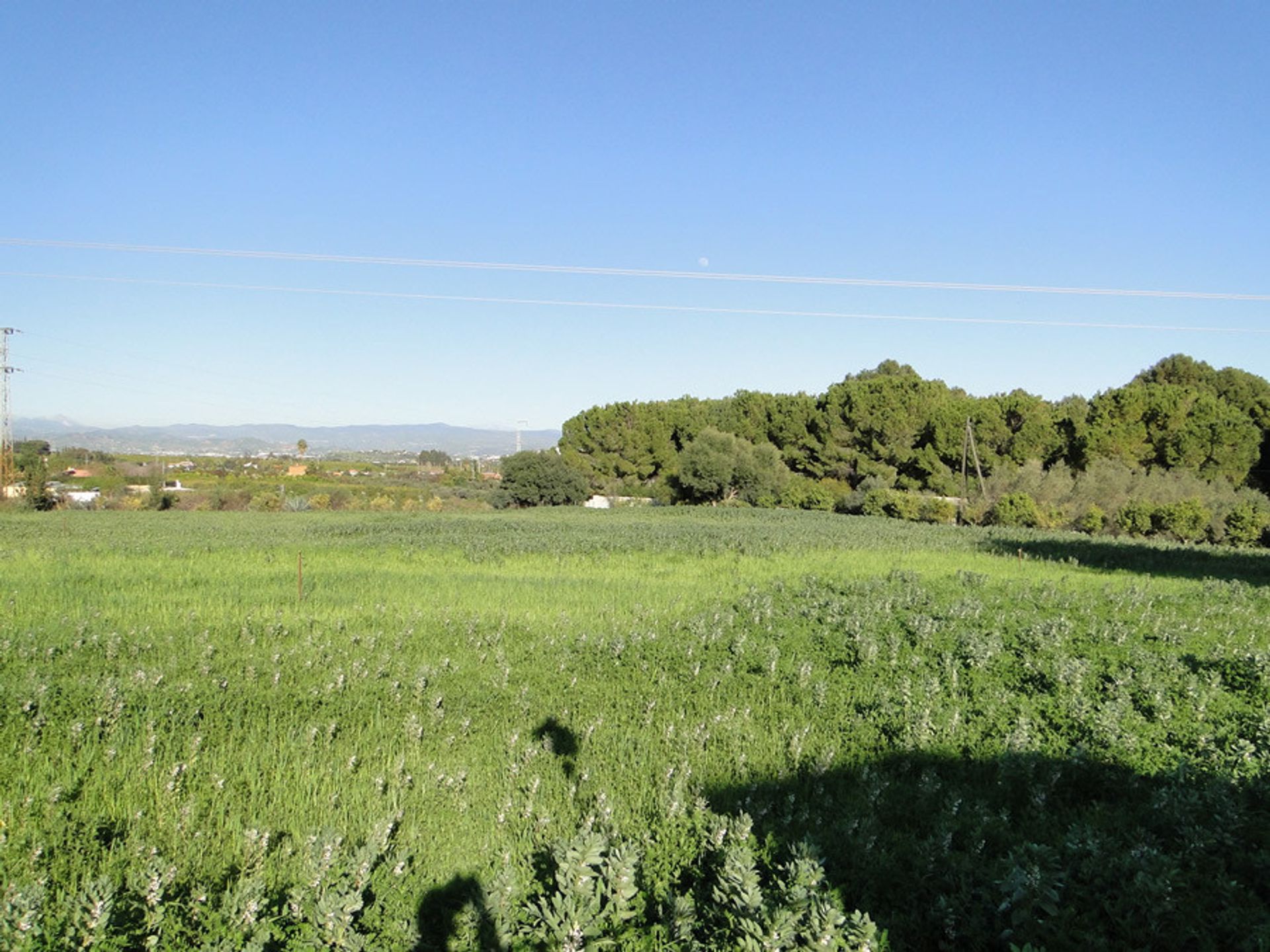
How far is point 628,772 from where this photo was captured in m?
5.68

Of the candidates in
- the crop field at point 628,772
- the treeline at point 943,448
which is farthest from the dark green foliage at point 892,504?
the crop field at point 628,772

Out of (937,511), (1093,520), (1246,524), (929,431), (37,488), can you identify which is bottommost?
(37,488)

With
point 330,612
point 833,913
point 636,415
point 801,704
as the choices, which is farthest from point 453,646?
point 636,415

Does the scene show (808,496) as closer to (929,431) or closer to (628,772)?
(929,431)

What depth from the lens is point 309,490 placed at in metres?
61.4

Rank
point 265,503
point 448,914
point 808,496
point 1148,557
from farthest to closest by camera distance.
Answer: point 265,503
point 808,496
point 1148,557
point 448,914

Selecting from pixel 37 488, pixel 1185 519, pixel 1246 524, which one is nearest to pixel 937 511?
pixel 1185 519

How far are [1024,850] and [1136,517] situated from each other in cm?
3845

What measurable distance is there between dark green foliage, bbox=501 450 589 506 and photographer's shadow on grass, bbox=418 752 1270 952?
161ft

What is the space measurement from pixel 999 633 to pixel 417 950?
8.72m

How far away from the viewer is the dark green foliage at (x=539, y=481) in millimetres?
54281

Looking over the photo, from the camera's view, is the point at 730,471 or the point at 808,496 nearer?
the point at 808,496

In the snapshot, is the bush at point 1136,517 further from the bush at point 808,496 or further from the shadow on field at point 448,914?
the shadow on field at point 448,914

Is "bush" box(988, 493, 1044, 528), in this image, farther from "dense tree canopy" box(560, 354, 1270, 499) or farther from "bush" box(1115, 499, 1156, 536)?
"dense tree canopy" box(560, 354, 1270, 499)
